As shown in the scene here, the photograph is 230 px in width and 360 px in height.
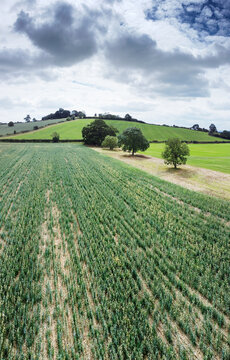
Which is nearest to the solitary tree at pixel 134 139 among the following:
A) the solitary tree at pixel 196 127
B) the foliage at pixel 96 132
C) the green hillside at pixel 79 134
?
the foliage at pixel 96 132

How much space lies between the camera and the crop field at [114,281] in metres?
5.48

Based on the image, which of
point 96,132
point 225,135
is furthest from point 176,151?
point 225,135

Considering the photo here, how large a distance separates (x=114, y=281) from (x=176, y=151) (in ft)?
89.7

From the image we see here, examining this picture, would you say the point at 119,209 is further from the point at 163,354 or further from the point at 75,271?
the point at 163,354

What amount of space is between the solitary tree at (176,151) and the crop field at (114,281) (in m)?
16.5

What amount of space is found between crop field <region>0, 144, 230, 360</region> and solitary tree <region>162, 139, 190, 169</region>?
54.0ft

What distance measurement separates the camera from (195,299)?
6930 mm

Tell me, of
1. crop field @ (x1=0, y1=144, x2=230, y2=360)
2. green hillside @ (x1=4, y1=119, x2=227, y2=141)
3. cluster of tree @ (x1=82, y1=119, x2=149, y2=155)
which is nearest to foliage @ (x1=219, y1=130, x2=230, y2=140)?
green hillside @ (x1=4, y1=119, x2=227, y2=141)

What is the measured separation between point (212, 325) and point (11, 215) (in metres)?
14.0

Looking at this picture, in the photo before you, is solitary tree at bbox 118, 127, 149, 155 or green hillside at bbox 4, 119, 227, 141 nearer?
solitary tree at bbox 118, 127, 149, 155

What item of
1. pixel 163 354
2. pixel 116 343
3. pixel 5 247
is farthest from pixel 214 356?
pixel 5 247

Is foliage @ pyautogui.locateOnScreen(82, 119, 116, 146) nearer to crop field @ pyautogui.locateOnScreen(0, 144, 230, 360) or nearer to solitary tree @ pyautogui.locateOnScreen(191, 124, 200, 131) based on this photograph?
crop field @ pyautogui.locateOnScreen(0, 144, 230, 360)

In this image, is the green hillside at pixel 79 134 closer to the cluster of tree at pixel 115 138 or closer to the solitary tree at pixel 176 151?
the cluster of tree at pixel 115 138

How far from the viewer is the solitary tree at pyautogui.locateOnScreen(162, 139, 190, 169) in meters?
30.8
